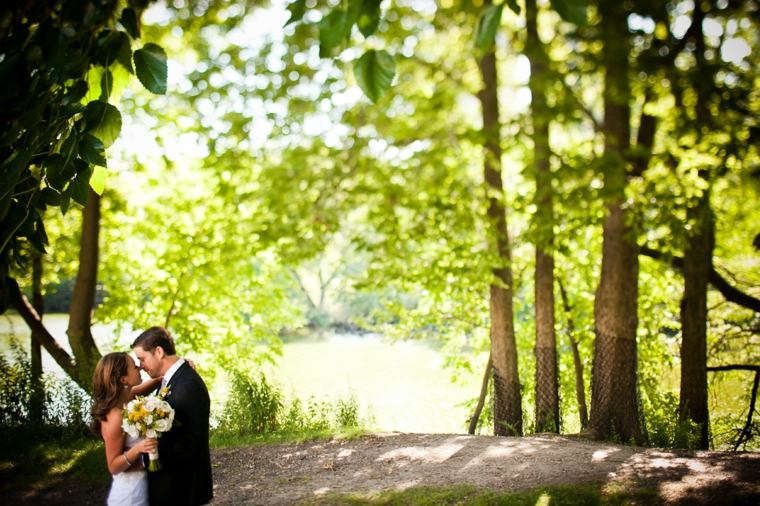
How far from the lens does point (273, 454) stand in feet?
26.9

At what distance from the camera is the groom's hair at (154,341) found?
358cm

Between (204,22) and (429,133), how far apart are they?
16.0 ft

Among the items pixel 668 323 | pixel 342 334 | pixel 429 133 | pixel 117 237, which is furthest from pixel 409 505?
pixel 342 334

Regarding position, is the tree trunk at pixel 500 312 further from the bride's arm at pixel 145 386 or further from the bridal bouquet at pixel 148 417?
the bridal bouquet at pixel 148 417

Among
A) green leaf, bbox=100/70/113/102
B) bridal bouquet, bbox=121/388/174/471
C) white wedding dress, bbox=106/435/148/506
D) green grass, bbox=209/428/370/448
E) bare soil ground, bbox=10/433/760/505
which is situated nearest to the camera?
green leaf, bbox=100/70/113/102

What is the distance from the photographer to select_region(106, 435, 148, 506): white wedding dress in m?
3.40

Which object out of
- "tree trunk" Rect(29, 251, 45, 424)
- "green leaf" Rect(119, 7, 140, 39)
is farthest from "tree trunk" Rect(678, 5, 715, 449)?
"tree trunk" Rect(29, 251, 45, 424)

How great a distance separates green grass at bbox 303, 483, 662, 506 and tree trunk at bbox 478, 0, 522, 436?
4129 millimetres

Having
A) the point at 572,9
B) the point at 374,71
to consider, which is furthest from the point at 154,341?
the point at 572,9

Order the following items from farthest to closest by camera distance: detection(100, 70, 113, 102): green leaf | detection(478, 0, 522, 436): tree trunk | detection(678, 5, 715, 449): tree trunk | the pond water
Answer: the pond water < detection(478, 0, 522, 436): tree trunk < detection(678, 5, 715, 449): tree trunk < detection(100, 70, 113, 102): green leaf

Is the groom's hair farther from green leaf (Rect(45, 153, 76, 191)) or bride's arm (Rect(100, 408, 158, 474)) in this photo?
green leaf (Rect(45, 153, 76, 191))

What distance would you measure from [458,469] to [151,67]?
252 inches

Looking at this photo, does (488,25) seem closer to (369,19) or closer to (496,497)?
(369,19)

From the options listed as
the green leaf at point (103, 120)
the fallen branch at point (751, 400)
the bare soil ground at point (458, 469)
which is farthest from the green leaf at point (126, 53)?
the fallen branch at point (751, 400)
